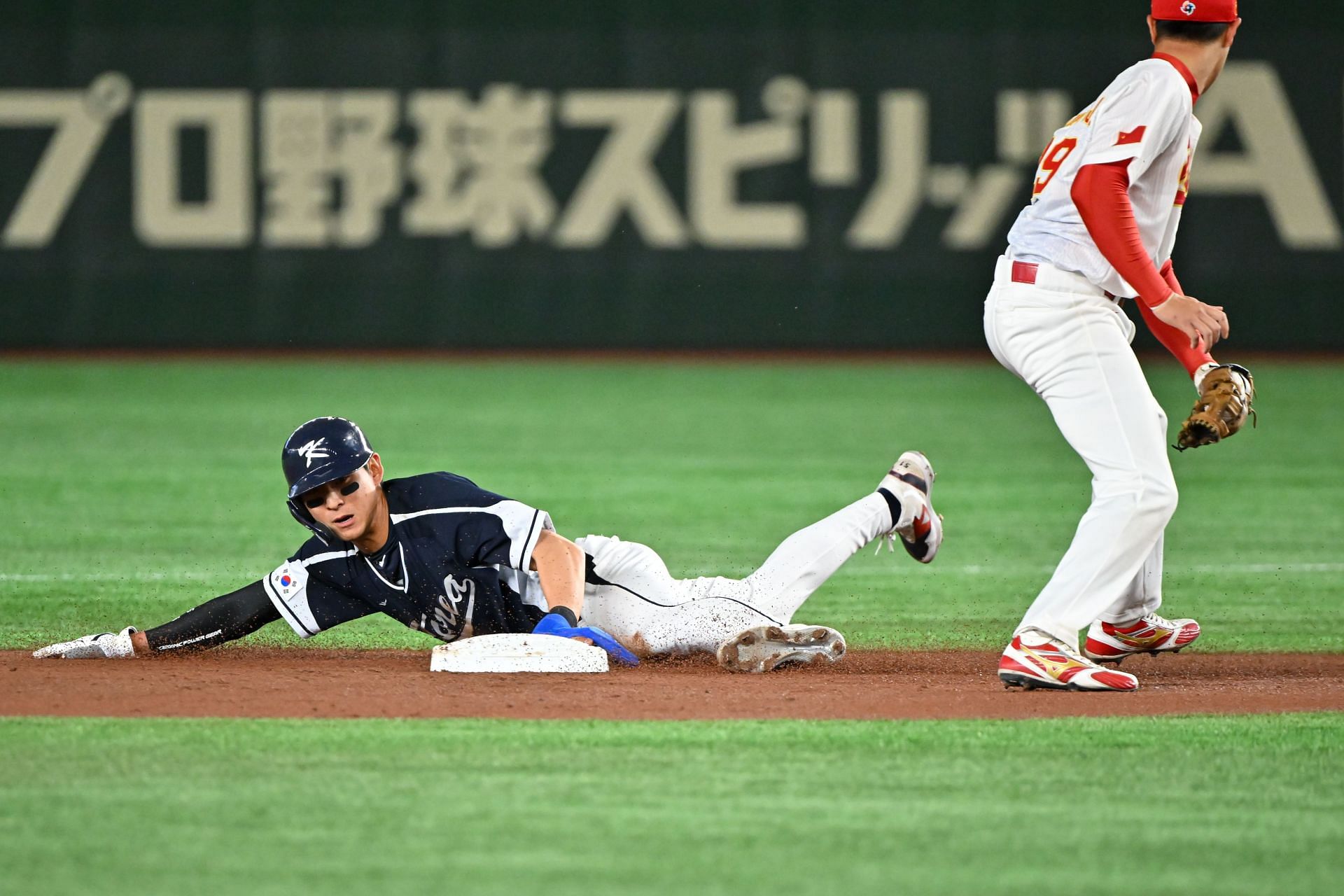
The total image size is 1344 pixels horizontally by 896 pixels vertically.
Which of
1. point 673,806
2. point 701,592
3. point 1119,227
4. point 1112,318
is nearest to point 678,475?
point 701,592

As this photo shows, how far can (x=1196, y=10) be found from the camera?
5.73 meters

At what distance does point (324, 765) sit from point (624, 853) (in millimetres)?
1038

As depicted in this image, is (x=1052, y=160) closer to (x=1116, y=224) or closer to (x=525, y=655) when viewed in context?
(x=1116, y=224)

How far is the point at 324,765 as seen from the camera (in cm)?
479

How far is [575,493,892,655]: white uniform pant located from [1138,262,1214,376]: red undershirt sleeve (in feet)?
3.72

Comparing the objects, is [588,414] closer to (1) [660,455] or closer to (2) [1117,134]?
(1) [660,455]

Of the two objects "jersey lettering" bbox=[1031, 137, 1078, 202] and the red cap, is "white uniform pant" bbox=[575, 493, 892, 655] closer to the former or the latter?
"jersey lettering" bbox=[1031, 137, 1078, 202]

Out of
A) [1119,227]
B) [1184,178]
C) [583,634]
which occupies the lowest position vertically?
[583,634]

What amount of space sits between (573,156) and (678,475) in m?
7.52

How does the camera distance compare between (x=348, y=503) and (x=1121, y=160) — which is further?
(x=348, y=503)

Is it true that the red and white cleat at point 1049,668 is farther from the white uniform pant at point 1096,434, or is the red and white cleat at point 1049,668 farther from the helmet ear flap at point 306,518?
the helmet ear flap at point 306,518

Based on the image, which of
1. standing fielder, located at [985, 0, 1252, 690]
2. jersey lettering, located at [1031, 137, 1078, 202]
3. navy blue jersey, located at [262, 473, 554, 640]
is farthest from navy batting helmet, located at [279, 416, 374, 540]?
jersey lettering, located at [1031, 137, 1078, 202]

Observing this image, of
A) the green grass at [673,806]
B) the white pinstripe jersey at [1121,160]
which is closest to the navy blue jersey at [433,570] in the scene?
the green grass at [673,806]

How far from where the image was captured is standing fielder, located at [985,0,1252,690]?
18.3 feet
